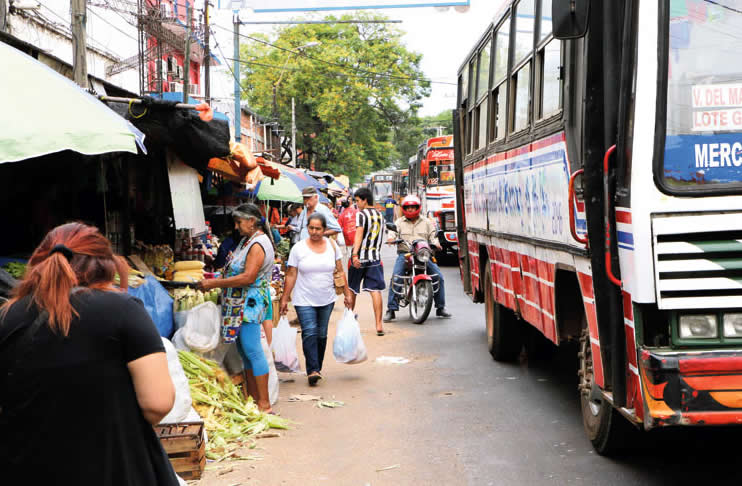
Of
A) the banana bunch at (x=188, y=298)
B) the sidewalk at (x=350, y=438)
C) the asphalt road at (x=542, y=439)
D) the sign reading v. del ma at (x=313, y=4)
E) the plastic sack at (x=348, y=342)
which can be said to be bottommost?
the sidewalk at (x=350, y=438)

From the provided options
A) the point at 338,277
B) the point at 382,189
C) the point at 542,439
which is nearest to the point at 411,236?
the point at 338,277

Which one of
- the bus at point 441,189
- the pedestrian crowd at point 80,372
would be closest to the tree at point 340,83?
the bus at point 441,189

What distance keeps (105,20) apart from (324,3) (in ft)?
41.4

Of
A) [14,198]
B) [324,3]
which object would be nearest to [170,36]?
[324,3]

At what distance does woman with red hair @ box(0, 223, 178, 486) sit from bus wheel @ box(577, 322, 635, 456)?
3442mm

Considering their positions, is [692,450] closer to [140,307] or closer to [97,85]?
[140,307]

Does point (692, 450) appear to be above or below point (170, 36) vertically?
below

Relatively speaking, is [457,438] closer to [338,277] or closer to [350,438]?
[350,438]

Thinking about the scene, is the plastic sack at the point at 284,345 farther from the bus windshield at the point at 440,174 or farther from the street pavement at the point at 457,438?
the bus windshield at the point at 440,174

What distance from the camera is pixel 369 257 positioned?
38.3 feet

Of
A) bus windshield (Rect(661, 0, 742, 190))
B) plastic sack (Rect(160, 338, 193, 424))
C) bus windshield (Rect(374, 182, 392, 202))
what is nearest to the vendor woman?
→ plastic sack (Rect(160, 338, 193, 424))

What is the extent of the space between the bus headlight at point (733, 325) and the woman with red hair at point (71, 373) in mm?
2829

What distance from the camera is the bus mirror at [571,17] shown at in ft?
14.6

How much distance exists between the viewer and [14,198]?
754 centimetres
